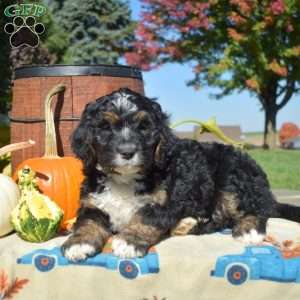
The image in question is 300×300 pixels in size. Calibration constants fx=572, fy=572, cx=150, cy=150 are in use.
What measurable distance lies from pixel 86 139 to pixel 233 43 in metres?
20.7

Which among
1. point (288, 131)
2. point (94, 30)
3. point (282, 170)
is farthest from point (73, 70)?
point (288, 131)

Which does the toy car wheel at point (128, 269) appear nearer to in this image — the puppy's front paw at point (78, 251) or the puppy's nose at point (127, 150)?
the puppy's front paw at point (78, 251)

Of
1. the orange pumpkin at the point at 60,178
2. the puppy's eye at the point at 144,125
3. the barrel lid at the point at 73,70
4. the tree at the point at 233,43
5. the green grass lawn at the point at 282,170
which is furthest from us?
the tree at the point at 233,43

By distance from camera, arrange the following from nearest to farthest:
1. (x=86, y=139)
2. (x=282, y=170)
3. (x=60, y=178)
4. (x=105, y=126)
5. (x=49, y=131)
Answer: (x=105, y=126)
(x=86, y=139)
(x=60, y=178)
(x=49, y=131)
(x=282, y=170)

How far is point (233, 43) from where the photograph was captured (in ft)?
78.0

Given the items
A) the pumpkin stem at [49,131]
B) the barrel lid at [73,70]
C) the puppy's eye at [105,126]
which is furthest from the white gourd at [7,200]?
the barrel lid at [73,70]

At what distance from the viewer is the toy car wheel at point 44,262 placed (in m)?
3.60

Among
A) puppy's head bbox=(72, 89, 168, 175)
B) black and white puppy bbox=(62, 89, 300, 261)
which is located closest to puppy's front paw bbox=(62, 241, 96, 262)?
black and white puppy bbox=(62, 89, 300, 261)

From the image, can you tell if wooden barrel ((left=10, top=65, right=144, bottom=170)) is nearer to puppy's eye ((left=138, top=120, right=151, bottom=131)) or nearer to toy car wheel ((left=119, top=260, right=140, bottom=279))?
puppy's eye ((left=138, top=120, right=151, bottom=131))

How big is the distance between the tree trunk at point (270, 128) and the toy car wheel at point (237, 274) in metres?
22.2

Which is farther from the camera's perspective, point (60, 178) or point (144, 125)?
point (60, 178)

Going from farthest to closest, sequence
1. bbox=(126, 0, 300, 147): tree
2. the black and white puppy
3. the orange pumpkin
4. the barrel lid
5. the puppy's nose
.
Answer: bbox=(126, 0, 300, 147): tree, the barrel lid, the orange pumpkin, the black and white puppy, the puppy's nose

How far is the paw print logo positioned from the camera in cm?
624

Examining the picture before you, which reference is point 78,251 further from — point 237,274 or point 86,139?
point 237,274
